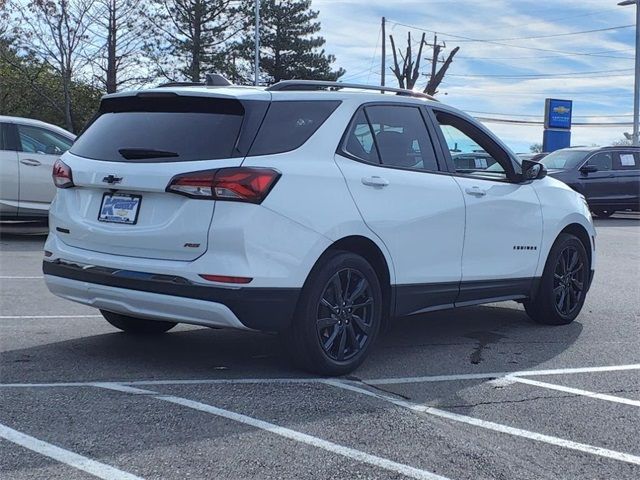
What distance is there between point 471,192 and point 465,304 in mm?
831

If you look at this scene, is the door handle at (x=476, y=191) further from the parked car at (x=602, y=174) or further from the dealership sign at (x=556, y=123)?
the dealership sign at (x=556, y=123)

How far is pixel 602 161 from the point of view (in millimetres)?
20359

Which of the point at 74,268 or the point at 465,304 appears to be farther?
the point at 465,304

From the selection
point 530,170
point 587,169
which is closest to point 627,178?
point 587,169

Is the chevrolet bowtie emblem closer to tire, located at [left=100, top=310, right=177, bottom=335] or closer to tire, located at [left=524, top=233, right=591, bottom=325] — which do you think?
tire, located at [left=100, top=310, right=177, bottom=335]

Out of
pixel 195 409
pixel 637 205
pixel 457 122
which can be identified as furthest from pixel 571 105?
pixel 195 409

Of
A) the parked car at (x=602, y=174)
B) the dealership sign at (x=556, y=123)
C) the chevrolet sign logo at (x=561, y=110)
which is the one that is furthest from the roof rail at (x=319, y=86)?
the chevrolet sign logo at (x=561, y=110)

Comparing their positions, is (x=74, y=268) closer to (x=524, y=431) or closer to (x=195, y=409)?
(x=195, y=409)

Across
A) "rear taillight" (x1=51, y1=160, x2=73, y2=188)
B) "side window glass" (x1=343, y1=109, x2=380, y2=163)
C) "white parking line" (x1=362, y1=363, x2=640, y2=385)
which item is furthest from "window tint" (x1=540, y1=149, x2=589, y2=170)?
"rear taillight" (x1=51, y1=160, x2=73, y2=188)

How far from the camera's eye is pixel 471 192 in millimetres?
6129

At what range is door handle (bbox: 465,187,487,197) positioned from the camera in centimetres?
611

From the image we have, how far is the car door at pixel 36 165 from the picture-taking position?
12.5 metres

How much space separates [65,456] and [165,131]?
2.14m

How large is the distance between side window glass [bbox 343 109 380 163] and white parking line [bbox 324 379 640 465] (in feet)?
4.81
